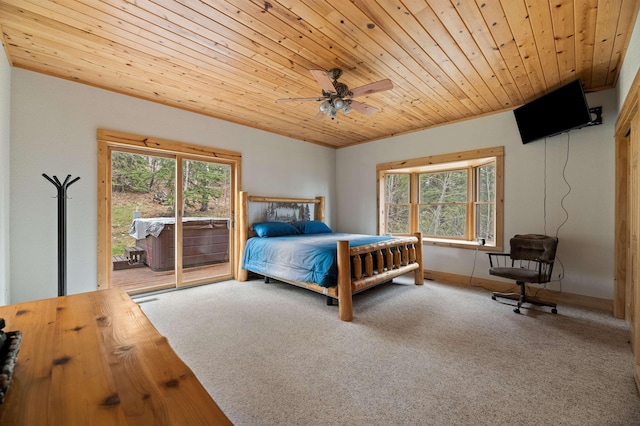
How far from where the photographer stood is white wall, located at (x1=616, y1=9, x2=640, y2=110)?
2.09m

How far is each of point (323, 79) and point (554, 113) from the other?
9.24ft

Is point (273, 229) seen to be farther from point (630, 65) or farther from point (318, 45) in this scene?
point (630, 65)

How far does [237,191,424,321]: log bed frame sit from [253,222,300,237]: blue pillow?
22cm

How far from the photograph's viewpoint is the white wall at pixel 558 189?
3314 mm

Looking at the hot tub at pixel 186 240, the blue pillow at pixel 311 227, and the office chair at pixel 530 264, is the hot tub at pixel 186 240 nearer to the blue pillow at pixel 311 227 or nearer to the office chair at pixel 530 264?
the blue pillow at pixel 311 227

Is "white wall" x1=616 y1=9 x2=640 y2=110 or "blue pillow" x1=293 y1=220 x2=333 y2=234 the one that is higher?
"white wall" x1=616 y1=9 x2=640 y2=110

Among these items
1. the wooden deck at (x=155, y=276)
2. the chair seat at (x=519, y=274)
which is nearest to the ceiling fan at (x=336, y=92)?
the chair seat at (x=519, y=274)

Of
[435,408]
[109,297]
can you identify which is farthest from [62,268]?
[435,408]

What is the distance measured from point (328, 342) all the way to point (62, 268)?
236 centimetres

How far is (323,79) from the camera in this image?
2.71 meters

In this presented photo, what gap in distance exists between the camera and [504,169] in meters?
4.05

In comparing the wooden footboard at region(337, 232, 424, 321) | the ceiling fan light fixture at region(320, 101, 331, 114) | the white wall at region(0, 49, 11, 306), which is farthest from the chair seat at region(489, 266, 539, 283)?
the white wall at region(0, 49, 11, 306)

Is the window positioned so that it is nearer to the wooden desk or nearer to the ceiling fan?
the ceiling fan

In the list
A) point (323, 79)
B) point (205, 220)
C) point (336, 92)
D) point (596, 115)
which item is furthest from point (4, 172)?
point (596, 115)
